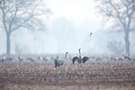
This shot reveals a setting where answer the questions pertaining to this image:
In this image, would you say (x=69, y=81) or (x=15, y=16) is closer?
(x=69, y=81)

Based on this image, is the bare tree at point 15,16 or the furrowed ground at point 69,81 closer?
the furrowed ground at point 69,81

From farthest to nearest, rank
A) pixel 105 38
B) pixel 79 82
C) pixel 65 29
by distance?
pixel 65 29, pixel 105 38, pixel 79 82

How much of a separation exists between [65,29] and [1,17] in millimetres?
104176

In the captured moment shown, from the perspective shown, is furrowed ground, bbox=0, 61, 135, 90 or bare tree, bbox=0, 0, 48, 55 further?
bare tree, bbox=0, 0, 48, 55

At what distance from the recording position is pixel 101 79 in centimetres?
1964

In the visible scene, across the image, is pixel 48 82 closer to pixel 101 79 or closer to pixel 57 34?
pixel 101 79

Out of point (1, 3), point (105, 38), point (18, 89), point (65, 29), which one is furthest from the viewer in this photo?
point (65, 29)

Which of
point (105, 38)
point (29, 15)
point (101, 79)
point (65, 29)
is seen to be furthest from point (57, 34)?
point (101, 79)

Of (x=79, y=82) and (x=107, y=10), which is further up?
(x=107, y=10)

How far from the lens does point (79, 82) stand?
1869cm

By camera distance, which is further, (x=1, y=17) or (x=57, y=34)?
(x=57, y=34)

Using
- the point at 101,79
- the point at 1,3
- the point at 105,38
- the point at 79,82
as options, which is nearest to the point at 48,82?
the point at 79,82

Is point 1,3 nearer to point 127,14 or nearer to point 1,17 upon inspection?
point 1,17

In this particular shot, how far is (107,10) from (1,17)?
17.7 meters
